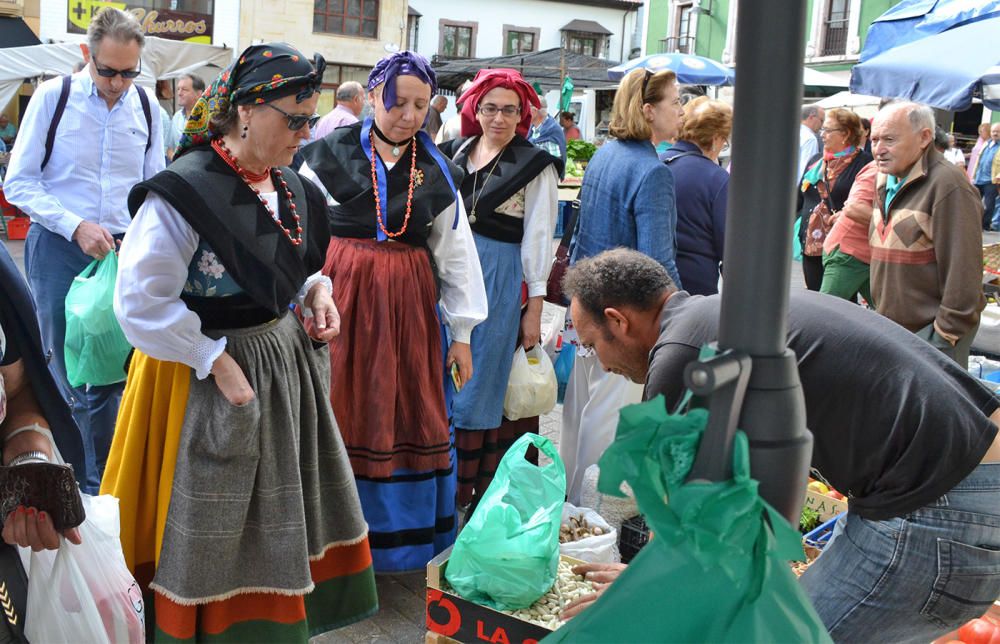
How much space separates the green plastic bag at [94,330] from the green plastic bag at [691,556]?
3258mm

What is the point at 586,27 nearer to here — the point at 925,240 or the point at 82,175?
the point at 925,240

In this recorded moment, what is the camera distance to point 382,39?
32.5m

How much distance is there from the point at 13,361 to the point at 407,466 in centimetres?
197

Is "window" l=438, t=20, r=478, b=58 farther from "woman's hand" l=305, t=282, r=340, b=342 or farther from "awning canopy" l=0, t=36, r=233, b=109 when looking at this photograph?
"woman's hand" l=305, t=282, r=340, b=342

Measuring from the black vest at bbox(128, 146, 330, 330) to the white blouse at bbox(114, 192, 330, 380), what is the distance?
43 millimetres

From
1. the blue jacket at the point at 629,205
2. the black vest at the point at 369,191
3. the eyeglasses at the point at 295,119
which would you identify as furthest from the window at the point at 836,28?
the eyeglasses at the point at 295,119

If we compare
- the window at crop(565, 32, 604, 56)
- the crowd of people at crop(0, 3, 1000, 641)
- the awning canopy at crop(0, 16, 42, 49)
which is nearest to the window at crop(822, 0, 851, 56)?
the window at crop(565, 32, 604, 56)

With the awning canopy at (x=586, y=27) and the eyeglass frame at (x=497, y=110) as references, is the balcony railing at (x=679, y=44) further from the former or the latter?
the eyeglass frame at (x=497, y=110)

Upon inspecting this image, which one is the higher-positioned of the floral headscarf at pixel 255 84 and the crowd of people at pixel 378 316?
the floral headscarf at pixel 255 84

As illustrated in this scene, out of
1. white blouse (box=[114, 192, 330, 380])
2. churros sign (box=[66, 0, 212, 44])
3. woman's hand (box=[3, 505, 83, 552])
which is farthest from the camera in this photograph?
churros sign (box=[66, 0, 212, 44])

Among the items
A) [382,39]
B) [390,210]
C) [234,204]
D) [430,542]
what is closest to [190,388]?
[234,204]

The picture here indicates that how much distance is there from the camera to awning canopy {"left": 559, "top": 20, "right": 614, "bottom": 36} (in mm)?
46281

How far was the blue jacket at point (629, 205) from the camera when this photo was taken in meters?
4.15

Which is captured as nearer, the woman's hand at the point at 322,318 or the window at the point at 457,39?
the woman's hand at the point at 322,318
